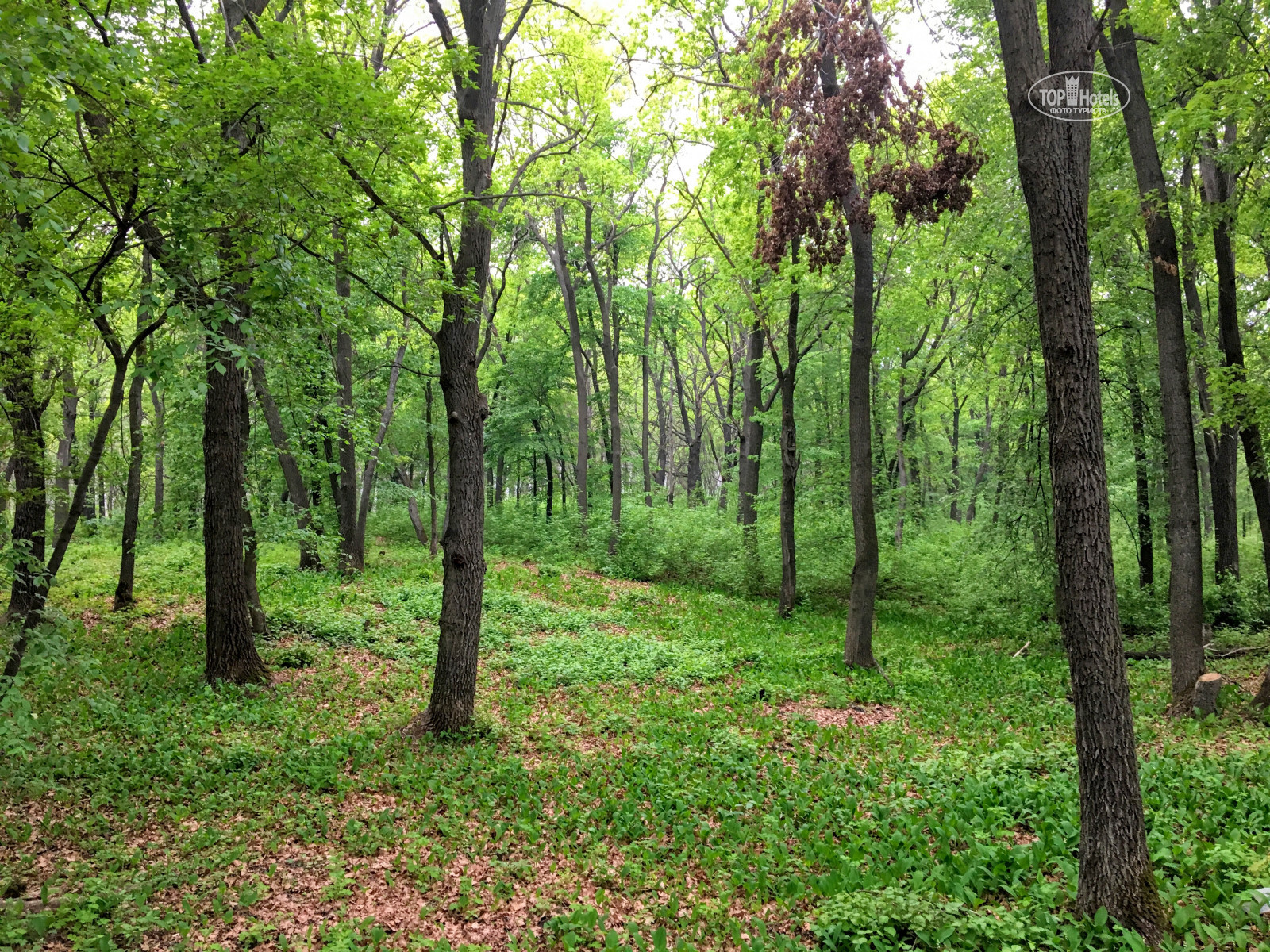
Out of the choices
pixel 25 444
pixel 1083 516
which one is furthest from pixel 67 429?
pixel 1083 516

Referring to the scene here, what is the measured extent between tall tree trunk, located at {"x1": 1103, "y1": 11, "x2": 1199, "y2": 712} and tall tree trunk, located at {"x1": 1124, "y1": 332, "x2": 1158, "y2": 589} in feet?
15.2

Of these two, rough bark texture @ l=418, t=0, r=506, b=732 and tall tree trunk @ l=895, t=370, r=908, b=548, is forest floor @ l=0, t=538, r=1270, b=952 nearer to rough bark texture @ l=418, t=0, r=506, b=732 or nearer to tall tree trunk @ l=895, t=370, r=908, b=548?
rough bark texture @ l=418, t=0, r=506, b=732

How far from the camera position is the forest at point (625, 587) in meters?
4.44

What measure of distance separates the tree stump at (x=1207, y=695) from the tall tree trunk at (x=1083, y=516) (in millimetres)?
5444

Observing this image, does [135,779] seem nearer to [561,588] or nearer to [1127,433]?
[561,588]

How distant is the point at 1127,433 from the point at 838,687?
9.32m

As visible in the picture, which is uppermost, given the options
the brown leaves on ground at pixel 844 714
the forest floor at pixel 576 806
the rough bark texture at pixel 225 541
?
the rough bark texture at pixel 225 541

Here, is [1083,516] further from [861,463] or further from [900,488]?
[900,488]

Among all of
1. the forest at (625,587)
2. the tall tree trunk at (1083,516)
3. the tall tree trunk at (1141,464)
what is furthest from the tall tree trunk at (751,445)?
the tall tree trunk at (1083,516)

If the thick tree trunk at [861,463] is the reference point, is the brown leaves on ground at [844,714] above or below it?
below

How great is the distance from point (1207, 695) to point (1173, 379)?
3958 millimetres

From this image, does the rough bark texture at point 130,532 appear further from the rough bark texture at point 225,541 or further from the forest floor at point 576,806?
the rough bark texture at point 225,541

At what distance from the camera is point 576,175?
18.2 m

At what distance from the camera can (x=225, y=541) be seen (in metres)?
8.53
